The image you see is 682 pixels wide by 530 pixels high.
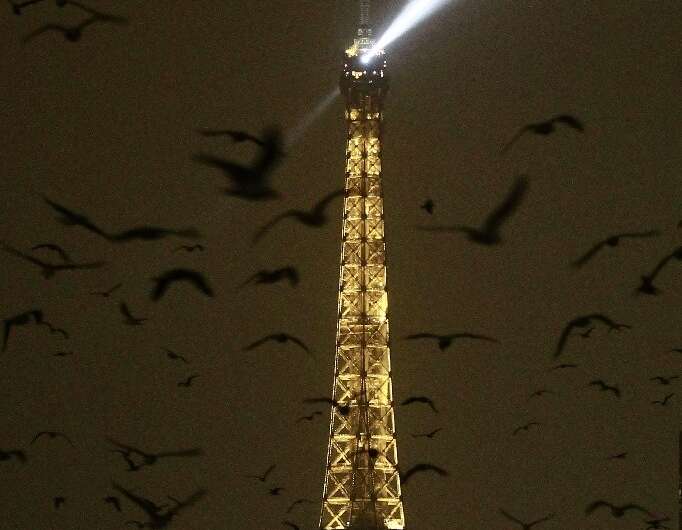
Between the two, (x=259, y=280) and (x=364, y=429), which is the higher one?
(x=364, y=429)

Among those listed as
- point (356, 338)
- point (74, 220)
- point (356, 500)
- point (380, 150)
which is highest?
point (380, 150)

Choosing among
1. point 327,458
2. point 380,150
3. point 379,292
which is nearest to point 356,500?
point 327,458

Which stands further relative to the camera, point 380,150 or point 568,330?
point 380,150

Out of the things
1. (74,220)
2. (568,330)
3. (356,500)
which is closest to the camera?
(74,220)

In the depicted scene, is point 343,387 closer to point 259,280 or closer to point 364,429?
point 364,429

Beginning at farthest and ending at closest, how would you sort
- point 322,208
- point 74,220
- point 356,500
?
point 356,500 → point 322,208 → point 74,220

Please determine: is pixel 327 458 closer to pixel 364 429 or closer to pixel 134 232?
pixel 364 429
